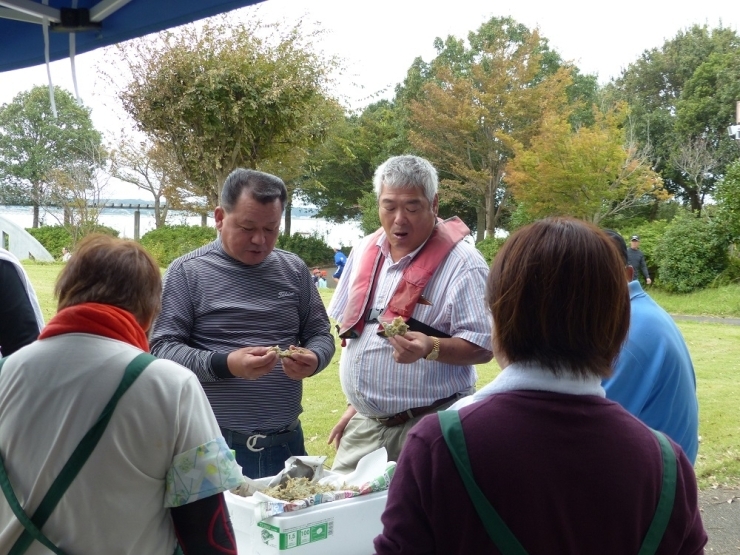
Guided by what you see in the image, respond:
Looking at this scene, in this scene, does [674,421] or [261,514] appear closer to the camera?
[261,514]

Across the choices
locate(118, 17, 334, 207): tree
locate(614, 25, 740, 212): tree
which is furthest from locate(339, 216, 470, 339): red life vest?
locate(614, 25, 740, 212): tree

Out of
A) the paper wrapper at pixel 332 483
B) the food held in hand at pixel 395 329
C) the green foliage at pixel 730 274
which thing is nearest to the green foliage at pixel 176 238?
the green foliage at pixel 730 274

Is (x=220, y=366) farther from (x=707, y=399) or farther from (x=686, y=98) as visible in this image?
(x=686, y=98)

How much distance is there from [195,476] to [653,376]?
1367 millimetres

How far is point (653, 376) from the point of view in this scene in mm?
2232

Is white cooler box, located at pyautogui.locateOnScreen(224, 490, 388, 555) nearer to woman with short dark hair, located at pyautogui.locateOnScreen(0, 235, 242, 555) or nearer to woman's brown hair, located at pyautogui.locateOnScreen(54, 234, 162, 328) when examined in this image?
woman with short dark hair, located at pyautogui.locateOnScreen(0, 235, 242, 555)

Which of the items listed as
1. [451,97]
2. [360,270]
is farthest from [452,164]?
[360,270]

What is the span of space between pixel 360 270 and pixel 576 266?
1834 mm

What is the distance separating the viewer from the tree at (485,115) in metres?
26.8

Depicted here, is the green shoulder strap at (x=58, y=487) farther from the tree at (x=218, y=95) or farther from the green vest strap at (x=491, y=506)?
the tree at (x=218, y=95)

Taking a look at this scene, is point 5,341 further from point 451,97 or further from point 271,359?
point 451,97

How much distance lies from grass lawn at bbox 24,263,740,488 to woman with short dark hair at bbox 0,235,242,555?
1263mm

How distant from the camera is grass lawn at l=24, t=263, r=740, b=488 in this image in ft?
18.8

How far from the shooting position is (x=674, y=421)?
2277 mm
